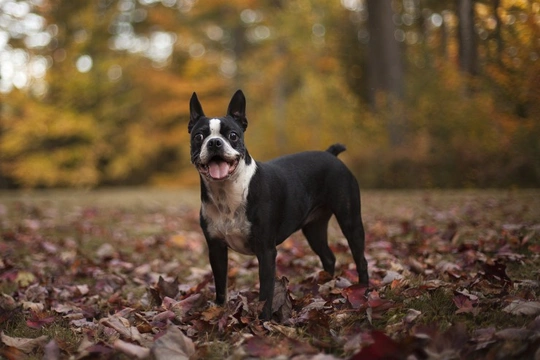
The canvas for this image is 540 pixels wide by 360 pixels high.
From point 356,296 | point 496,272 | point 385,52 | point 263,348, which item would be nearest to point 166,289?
point 356,296

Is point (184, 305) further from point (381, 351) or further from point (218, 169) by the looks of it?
point (381, 351)

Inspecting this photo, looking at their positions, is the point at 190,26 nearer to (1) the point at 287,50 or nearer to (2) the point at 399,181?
(1) the point at 287,50

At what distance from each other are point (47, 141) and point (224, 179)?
19.6 metres

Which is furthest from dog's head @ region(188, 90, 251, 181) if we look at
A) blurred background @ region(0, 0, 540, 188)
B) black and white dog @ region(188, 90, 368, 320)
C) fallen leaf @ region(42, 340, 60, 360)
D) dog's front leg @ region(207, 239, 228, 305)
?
blurred background @ region(0, 0, 540, 188)

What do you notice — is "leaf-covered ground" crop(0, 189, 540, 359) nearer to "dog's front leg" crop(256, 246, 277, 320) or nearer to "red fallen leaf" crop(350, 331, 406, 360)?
"red fallen leaf" crop(350, 331, 406, 360)

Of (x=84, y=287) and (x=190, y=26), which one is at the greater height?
(x=190, y=26)

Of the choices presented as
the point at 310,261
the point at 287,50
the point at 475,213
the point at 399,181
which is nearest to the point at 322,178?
the point at 310,261

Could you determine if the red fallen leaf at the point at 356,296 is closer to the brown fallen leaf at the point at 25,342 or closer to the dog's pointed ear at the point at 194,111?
the dog's pointed ear at the point at 194,111

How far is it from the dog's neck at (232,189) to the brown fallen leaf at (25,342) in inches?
49.8

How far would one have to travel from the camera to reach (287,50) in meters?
20.8

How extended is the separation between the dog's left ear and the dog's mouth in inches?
18.9

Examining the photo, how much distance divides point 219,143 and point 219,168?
6.0 inches

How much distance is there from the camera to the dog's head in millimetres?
3311

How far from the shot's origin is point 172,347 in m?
2.61
